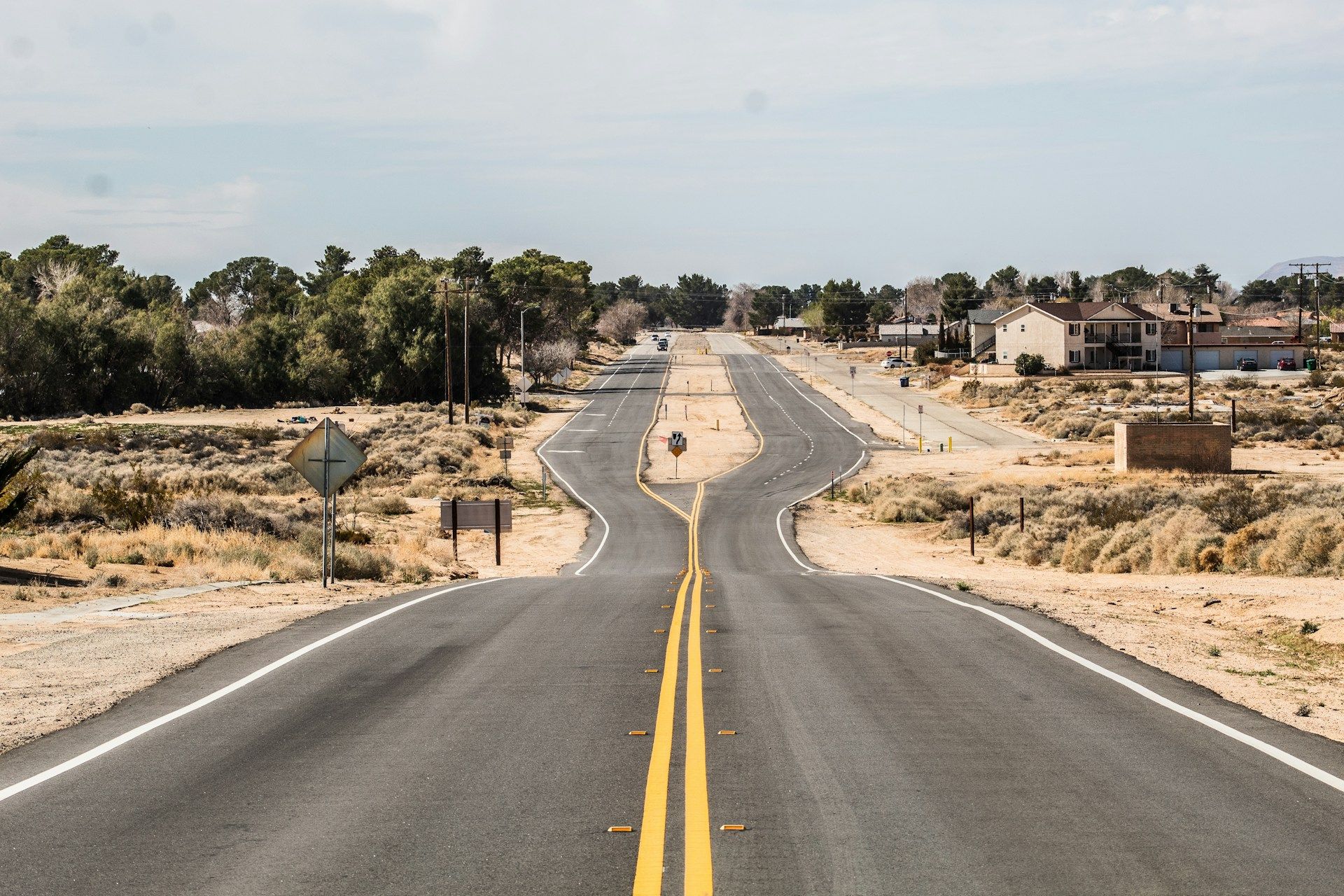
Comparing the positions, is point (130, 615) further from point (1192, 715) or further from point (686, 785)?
point (1192, 715)

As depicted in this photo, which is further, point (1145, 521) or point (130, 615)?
point (1145, 521)

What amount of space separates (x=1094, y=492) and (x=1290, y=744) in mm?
34998

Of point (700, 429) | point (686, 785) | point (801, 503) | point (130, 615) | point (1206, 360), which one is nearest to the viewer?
point (686, 785)

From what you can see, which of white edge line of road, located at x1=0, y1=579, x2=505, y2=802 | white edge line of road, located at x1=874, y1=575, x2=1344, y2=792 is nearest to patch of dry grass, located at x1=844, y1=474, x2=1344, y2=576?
white edge line of road, located at x1=874, y1=575, x2=1344, y2=792

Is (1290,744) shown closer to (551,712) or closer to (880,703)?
(880,703)

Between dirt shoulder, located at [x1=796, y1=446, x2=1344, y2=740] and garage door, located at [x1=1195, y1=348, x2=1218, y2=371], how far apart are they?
A: 105934 mm

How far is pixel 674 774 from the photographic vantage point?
7.26m

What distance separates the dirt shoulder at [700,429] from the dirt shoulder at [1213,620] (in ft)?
102

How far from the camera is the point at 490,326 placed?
105 meters

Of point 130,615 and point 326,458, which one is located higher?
point 326,458

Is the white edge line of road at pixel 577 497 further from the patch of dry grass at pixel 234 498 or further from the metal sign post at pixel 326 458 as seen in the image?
the metal sign post at pixel 326 458

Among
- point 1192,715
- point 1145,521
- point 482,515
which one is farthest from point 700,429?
point 1192,715

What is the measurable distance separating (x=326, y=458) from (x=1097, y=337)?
115 metres

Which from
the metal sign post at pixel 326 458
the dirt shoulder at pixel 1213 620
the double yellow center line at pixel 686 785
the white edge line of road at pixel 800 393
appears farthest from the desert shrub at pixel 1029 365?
the double yellow center line at pixel 686 785
